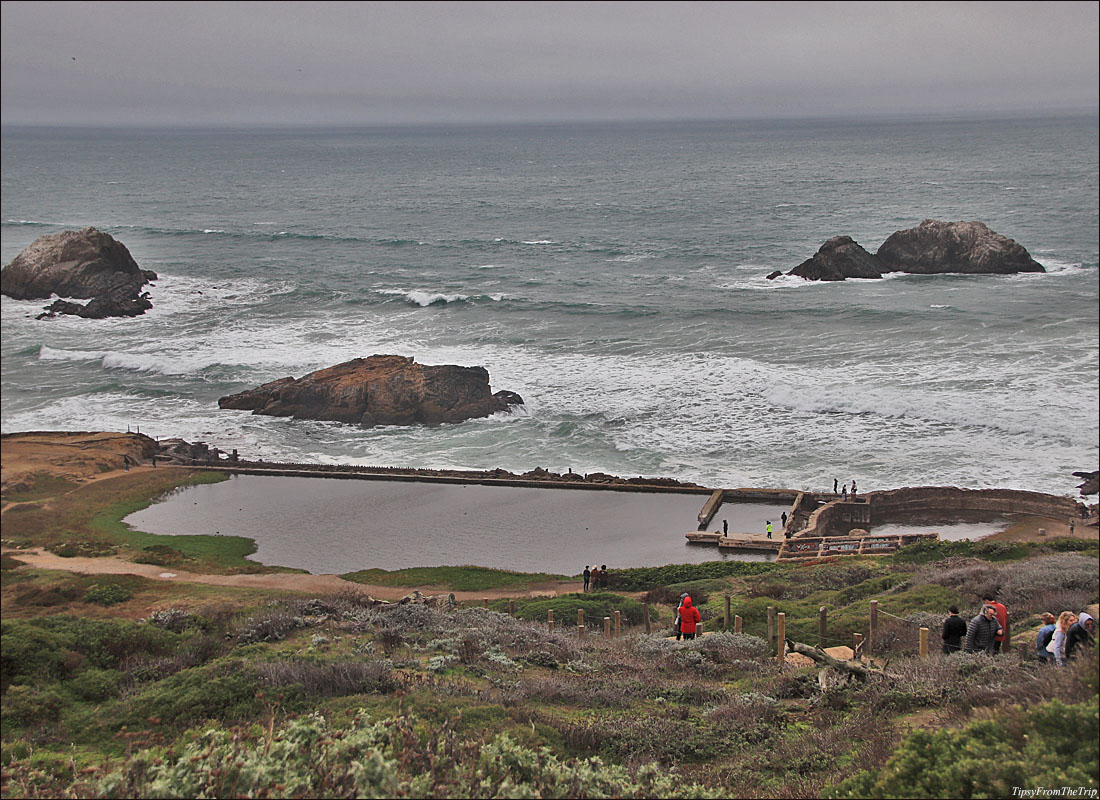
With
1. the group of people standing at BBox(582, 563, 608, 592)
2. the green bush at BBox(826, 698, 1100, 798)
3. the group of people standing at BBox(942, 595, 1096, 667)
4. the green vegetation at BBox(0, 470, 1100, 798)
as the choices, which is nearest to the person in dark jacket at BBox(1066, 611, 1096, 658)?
the group of people standing at BBox(942, 595, 1096, 667)

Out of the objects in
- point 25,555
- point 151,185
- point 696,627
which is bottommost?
point 25,555

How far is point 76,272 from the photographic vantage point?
64.4m

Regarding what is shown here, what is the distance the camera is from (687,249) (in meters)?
83.8

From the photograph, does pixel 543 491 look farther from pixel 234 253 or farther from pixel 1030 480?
pixel 234 253

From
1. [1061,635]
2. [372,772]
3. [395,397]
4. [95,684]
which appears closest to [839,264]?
[395,397]

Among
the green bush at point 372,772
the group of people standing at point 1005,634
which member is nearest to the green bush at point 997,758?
the green bush at point 372,772

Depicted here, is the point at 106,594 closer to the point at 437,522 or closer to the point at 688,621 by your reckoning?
the point at 437,522

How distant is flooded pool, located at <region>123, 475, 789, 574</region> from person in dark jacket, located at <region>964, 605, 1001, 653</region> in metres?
14.6

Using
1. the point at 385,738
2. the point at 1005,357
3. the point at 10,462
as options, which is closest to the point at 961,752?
the point at 385,738

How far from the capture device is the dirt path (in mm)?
22266

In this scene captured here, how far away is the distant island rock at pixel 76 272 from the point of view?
208 ft

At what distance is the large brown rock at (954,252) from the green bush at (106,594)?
61.7m

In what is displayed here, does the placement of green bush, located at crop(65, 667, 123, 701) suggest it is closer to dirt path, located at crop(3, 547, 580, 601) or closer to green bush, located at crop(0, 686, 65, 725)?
green bush, located at crop(0, 686, 65, 725)

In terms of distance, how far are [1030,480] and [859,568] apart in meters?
13.5
